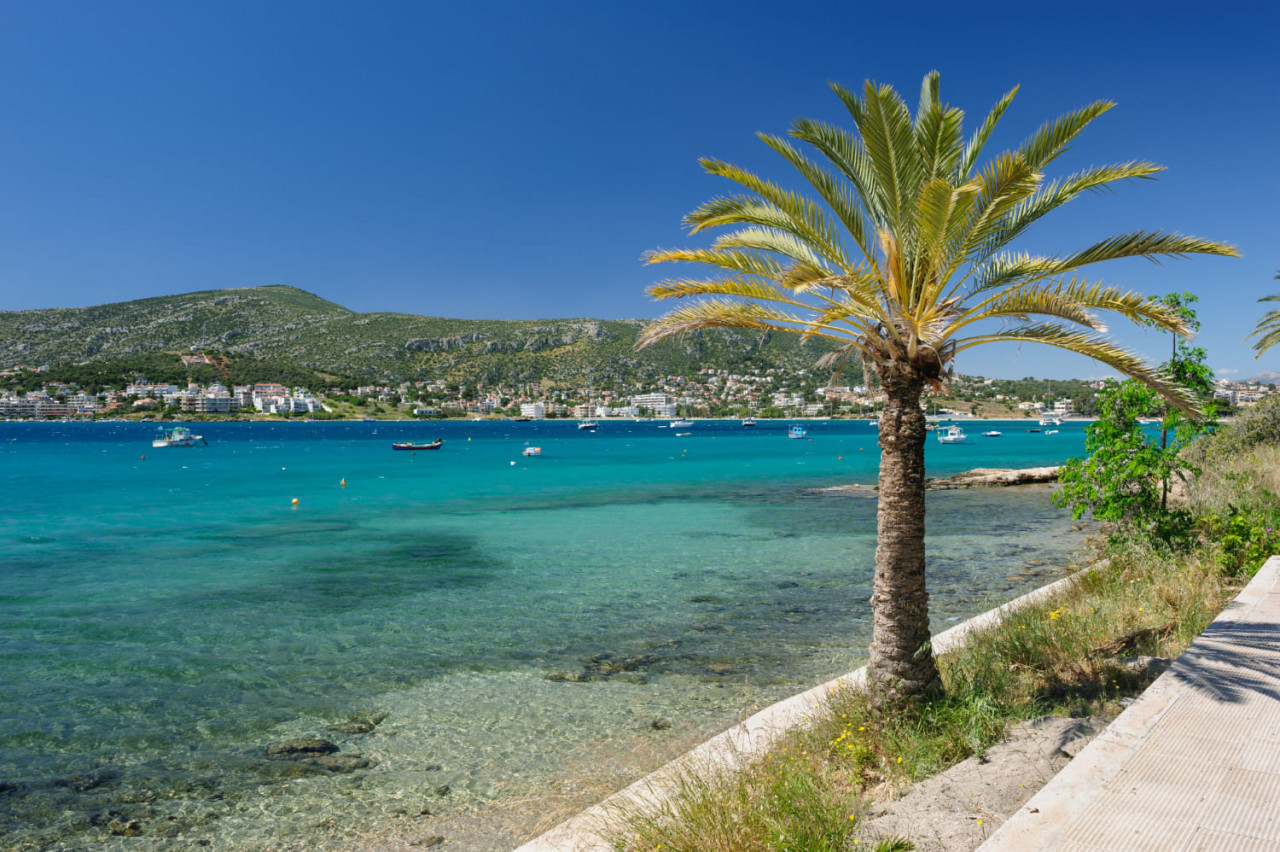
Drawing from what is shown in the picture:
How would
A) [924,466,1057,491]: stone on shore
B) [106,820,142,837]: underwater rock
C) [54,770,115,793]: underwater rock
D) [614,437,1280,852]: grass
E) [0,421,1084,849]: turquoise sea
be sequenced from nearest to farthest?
1. [614,437,1280,852]: grass
2. [106,820,142,837]: underwater rock
3. [0,421,1084,849]: turquoise sea
4. [54,770,115,793]: underwater rock
5. [924,466,1057,491]: stone on shore

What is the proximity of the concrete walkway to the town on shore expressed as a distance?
413 ft

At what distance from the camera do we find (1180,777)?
12.5 feet

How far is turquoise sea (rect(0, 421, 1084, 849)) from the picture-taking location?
20.2ft

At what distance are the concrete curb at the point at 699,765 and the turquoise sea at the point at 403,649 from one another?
61cm

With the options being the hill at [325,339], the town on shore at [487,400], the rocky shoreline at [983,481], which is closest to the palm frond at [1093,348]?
the rocky shoreline at [983,481]

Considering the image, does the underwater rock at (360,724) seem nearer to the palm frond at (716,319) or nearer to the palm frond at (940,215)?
the palm frond at (716,319)

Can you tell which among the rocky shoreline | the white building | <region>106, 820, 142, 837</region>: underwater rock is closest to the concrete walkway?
<region>106, 820, 142, 837</region>: underwater rock

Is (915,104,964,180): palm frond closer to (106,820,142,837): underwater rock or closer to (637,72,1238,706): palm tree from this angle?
(637,72,1238,706): palm tree

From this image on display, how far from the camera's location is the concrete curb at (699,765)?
4.86m

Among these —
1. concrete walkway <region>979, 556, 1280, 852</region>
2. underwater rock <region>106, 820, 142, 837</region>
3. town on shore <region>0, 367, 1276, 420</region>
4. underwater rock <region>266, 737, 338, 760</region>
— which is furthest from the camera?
town on shore <region>0, 367, 1276, 420</region>

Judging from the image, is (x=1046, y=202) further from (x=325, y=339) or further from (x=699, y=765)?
(x=325, y=339)

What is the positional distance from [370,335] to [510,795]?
171771 millimetres

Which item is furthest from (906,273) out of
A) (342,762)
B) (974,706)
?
(342,762)

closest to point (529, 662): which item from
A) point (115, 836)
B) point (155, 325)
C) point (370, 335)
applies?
point (115, 836)
